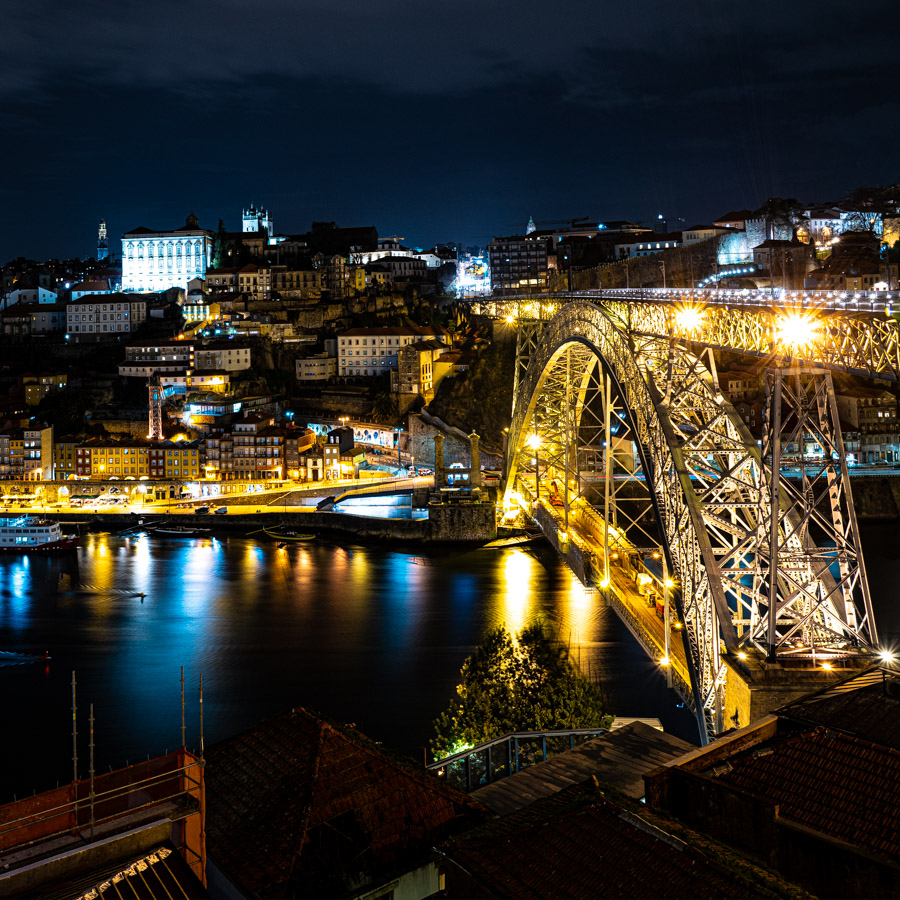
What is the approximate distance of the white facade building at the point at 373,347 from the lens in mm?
29688

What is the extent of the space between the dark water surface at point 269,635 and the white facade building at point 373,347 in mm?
10173

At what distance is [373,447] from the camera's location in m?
27.0

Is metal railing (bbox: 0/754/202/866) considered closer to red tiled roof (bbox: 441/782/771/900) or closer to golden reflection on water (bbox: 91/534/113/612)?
red tiled roof (bbox: 441/782/771/900)

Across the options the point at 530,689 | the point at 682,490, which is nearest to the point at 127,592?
the point at 530,689

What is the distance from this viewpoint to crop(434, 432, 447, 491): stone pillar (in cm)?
2310

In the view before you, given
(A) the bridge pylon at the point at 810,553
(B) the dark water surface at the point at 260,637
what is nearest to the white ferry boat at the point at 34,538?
(B) the dark water surface at the point at 260,637

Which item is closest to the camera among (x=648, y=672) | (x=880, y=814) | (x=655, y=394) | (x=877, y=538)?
(x=880, y=814)

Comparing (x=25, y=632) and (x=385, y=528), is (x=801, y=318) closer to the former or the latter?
(x=25, y=632)

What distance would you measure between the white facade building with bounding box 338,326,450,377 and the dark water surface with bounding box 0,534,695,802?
10.3m

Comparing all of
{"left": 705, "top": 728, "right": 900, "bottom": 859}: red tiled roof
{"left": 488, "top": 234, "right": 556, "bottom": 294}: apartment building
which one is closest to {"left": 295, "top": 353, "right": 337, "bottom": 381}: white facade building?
{"left": 488, "top": 234, "right": 556, "bottom": 294}: apartment building

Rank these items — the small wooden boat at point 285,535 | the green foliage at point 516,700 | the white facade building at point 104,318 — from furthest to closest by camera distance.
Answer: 1. the white facade building at point 104,318
2. the small wooden boat at point 285,535
3. the green foliage at point 516,700

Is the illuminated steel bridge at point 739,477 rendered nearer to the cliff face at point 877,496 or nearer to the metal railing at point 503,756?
the metal railing at point 503,756

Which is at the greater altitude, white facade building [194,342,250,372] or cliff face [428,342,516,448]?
white facade building [194,342,250,372]

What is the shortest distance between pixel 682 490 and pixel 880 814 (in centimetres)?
357
